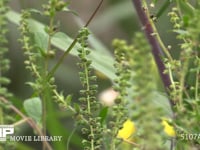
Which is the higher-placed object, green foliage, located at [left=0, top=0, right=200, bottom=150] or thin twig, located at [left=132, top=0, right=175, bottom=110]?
thin twig, located at [left=132, top=0, right=175, bottom=110]

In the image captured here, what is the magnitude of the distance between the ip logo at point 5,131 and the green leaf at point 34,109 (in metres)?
0.04

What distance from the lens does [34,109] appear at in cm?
109

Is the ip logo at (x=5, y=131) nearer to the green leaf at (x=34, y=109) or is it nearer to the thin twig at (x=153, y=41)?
the green leaf at (x=34, y=109)

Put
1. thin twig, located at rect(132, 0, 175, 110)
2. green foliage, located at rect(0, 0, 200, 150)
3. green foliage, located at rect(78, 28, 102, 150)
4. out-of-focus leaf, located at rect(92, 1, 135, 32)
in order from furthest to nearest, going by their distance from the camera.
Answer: out-of-focus leaf, located at rect(92, 1, 135, 32)
thin twig, located at rect(132, 0, 175, 110)
green foliage, located at rect(78, 28, 102, 150)
green foliage, located at rect(0, 0, 200, 150)

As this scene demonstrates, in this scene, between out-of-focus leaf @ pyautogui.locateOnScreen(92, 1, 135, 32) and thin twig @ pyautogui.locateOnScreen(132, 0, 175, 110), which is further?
out-of-focus leaf @ pyautogui.locateOnScreen(92, 1, 135, 32)

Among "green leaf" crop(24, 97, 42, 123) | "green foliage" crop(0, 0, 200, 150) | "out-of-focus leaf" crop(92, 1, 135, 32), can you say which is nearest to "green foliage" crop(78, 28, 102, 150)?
"green foliage" crop(0, 0, 200, 150)

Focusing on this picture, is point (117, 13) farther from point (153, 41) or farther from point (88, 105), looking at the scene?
point (88, 105)

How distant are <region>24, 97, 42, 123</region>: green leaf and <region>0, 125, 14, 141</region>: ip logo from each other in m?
0.04

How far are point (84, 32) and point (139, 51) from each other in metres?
0.26

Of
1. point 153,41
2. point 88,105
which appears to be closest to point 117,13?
point 153,41

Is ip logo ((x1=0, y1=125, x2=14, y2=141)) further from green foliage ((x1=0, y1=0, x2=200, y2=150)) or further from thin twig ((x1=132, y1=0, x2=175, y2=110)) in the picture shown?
thin twig ((x1=132, y1=0, x2=175, y2=110))

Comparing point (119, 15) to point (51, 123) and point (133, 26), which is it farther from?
point (51, 123)

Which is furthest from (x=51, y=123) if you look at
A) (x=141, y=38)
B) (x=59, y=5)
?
(x=141, y=38)

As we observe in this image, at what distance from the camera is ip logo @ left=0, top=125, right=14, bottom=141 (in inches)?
40.9
